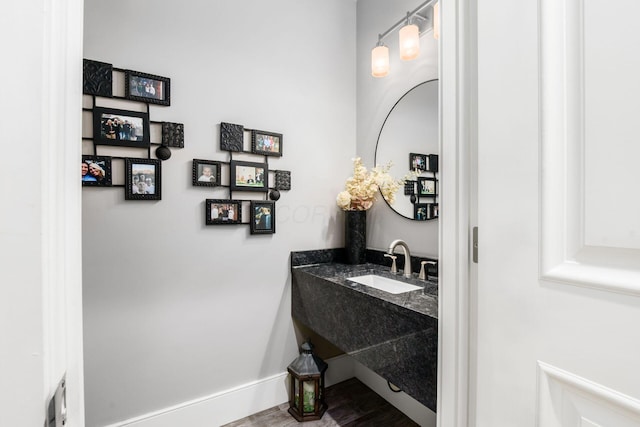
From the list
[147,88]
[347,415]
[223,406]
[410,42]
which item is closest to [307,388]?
[347,415]

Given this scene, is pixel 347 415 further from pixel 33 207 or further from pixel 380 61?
pixel 380 61

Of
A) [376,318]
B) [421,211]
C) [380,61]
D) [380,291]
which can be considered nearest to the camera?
[376,318]

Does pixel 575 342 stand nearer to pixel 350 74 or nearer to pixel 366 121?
pixel 366 121

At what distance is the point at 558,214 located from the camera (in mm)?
524

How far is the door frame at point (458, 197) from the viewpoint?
716 millimetres

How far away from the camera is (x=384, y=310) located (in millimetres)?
1265

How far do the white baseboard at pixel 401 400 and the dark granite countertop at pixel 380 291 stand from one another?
0.66 metres

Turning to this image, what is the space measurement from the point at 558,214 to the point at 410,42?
5.04 feet

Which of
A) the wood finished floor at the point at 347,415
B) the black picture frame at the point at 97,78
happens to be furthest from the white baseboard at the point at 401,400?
the black picture frame at the point at 97,78

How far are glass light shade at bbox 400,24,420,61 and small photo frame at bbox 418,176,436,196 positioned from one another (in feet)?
2.30

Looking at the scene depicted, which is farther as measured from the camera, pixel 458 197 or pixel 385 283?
pixel 385 283

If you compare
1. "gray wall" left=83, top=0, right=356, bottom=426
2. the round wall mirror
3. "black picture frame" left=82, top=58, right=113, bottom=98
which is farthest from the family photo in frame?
"black picture frame" left=82, top=58, right=113, bottom=98

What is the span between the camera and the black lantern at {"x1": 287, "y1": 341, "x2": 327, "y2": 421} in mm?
1816

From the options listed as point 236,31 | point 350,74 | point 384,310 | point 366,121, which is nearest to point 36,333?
point 384,310
